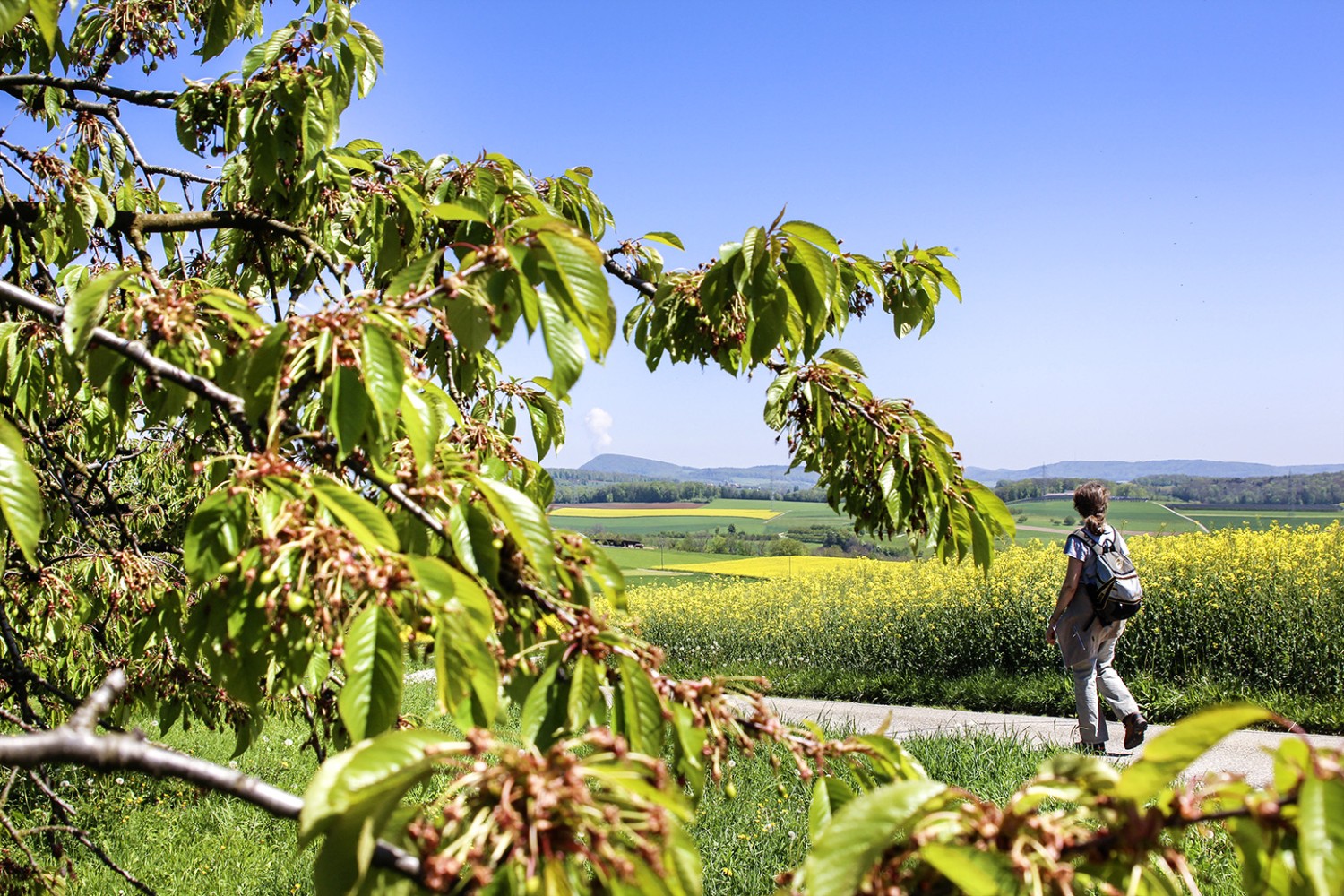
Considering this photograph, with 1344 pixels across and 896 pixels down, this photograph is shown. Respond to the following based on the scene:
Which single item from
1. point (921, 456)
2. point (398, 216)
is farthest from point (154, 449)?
point (921, 456)

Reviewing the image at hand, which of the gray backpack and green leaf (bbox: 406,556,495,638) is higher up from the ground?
green leaf (bbox: 406,556,495,638)

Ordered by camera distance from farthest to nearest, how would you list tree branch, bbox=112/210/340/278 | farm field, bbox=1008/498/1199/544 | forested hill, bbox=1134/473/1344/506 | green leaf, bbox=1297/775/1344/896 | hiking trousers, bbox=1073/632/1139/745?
forested hill, bbox=1134/473/1344/506 → farm field, bbox=1008/498/1199/544 → hiking trousers, bbox=1073/632/1139/745 → tree branch, bbox=112/210/340/278 → green leaf, bbox=1297/775/1344/896

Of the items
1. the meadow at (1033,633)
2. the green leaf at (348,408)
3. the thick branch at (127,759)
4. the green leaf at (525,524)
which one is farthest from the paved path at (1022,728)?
the thick branch at (127,759)

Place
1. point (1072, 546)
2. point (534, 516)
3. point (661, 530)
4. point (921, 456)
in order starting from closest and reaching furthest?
point (534, 516) < point (921, 456) < point (1072, 546) < point (661, 530)

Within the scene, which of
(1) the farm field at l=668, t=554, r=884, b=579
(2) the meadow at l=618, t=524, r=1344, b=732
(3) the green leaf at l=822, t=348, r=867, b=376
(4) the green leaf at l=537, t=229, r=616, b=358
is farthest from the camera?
(1) the farm field at l=668, t=554, r=884, b=579

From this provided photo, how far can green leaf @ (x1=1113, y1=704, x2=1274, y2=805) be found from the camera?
743 millimetres

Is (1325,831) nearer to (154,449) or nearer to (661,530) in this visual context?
(154,449)

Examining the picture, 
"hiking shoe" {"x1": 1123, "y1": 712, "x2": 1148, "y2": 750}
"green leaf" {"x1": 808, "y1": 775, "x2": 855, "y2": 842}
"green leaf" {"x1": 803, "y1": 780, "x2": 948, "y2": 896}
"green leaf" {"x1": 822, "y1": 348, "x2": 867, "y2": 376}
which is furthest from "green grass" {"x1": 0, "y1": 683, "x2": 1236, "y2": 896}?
"green leaf" {"x1": 803, "y1": 780, "x2": 948, "y2": 896}

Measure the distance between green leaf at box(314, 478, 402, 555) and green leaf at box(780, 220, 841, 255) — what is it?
1.05m

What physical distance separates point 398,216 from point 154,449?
303 centimetres

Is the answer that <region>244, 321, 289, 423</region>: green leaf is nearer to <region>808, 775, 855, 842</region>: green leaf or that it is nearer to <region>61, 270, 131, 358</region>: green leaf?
<region>61, 270, 131, 358</region>: green leaf

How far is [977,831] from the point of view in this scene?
2.66ft

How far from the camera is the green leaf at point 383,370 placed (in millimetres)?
1067

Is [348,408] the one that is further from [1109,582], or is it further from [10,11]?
[1109,582]
